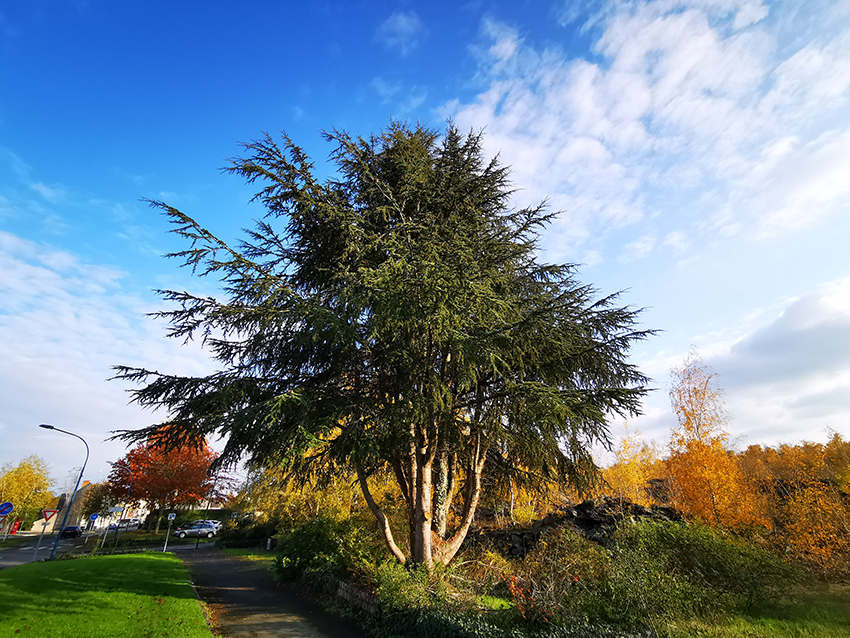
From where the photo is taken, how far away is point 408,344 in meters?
10.9

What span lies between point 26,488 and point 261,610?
52.4m

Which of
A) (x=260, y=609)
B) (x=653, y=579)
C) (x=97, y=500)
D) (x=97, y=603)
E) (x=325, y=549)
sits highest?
(x=97, y=500)

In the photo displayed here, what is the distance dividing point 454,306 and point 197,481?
103 ft

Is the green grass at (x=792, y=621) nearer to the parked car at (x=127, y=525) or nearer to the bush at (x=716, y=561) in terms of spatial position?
the bush at (x=716, y=561)

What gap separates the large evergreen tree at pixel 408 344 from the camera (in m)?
8.97

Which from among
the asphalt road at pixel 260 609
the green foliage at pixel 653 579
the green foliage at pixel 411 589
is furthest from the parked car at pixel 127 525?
the green foliage at pixel 653 579

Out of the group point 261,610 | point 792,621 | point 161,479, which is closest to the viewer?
point 792,621

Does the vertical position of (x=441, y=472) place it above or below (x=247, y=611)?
above

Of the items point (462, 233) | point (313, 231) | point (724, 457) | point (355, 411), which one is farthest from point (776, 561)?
point (724, 457)

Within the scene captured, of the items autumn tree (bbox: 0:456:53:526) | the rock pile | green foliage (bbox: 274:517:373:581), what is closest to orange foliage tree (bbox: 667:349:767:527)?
the rock pile

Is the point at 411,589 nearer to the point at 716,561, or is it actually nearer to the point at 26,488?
the point at 716,561

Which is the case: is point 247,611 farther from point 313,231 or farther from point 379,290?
point 313,231

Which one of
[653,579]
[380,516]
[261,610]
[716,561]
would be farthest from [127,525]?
[716,561]

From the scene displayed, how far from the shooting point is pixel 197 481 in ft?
→ 103
